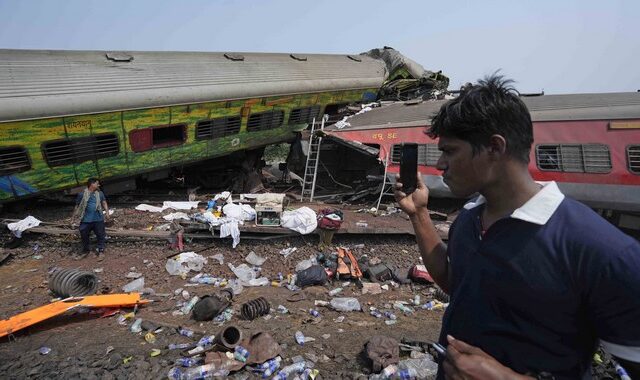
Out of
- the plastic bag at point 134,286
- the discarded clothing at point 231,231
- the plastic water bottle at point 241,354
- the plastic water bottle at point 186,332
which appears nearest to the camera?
the plastic water bottle at point 241,354

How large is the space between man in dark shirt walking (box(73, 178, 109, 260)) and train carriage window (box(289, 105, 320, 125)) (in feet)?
24.4

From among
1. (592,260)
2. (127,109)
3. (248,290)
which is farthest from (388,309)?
(127,109)

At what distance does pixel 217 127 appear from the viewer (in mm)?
11914

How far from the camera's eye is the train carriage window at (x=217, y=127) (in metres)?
11.5

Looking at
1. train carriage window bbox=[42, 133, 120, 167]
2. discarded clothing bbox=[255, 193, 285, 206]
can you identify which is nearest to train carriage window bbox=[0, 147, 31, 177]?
train carriage window bbox=[42, 133, 120, 167]

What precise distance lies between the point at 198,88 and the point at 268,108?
2.63 meters

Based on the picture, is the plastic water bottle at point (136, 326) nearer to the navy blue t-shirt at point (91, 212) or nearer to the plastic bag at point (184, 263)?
the plastic bag at point (184, 263)

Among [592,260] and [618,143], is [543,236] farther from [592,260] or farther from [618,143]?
[618,143]

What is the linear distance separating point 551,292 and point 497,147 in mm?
538

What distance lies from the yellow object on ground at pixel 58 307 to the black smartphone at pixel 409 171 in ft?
18.6

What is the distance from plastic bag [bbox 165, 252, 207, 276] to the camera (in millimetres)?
7766

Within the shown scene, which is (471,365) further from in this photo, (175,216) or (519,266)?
(175,216)

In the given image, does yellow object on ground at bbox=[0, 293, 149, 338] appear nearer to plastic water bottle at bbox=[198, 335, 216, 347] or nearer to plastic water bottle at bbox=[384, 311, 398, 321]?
plastic water bottle at bbox=[198, 335, 216, 347]

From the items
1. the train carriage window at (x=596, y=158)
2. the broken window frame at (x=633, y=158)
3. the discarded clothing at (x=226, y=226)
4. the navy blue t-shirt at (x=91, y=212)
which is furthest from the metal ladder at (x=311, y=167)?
the broken window frame at (x=633, y=158)
